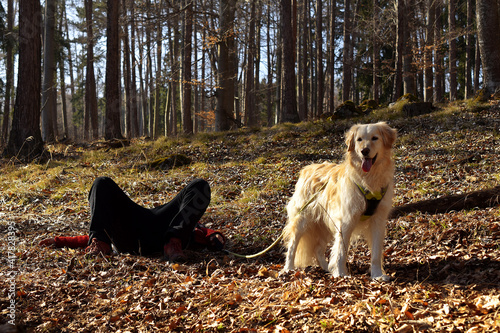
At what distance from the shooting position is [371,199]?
345 cm

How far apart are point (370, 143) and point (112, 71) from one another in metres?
12.4

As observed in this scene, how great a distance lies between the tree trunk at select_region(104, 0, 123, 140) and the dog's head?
11908 millimetres

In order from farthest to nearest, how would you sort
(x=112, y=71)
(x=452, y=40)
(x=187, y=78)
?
(x=452, y=40)
(x=187, y=78)
(x=112, y=71)

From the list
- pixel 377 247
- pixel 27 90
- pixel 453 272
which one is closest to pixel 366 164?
pixel 377 247

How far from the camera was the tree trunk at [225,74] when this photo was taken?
1476cm

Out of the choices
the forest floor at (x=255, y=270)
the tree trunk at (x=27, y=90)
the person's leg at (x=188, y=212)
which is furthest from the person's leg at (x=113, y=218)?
the tree trunk at (x=27, y=90)

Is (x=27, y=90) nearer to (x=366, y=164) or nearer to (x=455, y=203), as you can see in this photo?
(x=366, y=164)

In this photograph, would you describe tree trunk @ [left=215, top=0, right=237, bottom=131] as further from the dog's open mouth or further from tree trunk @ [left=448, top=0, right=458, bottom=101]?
the dog's open mouth

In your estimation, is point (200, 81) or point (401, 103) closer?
point (401, 103)

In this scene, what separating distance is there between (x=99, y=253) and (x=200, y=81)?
1212cm

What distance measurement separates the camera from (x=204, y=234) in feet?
15.9

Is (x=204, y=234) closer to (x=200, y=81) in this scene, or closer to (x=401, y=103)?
(x=401, y=103)

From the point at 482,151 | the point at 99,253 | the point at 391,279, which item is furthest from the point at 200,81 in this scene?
the point at 391,279

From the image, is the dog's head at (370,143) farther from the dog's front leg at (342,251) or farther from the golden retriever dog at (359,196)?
the dog's front leg at (342,251)
